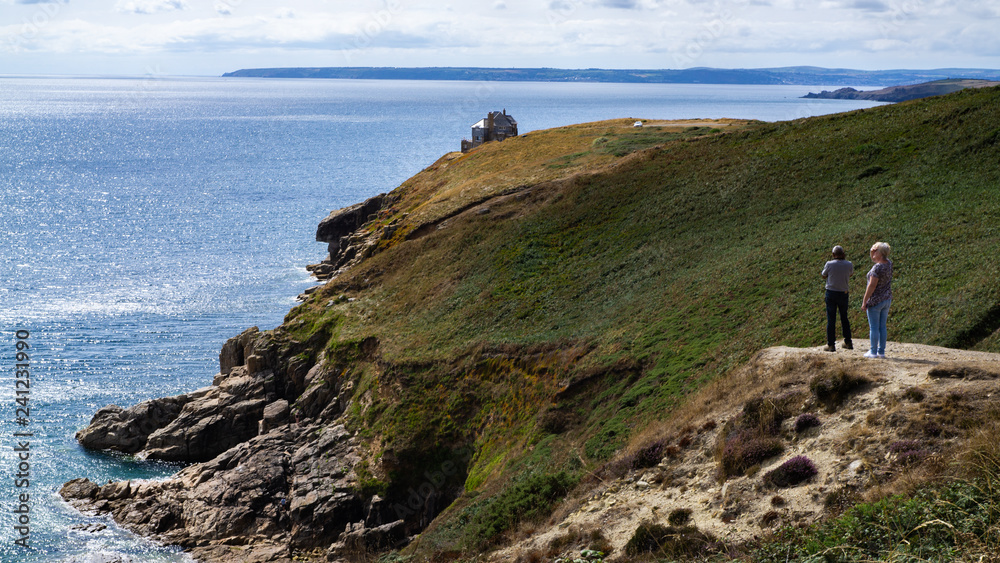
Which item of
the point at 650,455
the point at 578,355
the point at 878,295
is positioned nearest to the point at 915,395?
the point at 878,295

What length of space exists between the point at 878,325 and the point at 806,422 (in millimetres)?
3725

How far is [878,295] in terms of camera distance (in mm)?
19344

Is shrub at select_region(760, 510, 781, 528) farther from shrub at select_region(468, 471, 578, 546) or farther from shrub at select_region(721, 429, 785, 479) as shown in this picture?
shrub at select_region(468, 471, 578, 546)

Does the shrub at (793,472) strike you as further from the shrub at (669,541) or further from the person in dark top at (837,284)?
the person in dark top at (837,284)

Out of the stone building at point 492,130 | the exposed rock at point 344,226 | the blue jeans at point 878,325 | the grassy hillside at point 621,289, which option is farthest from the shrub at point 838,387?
the stone building at point 492,130

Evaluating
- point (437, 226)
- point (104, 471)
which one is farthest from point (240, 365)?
point (437, 226)

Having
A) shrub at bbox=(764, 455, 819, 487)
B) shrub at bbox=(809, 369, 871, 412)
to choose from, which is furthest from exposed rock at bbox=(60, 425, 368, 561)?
shrub at bbox=(809, 369, 871, 412)

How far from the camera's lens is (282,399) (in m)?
45.5

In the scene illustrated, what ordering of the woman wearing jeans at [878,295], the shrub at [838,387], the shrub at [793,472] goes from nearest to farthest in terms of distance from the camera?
the shrub at [793,472]
the shrub at [838,387]
the woman wearing jeans at [878,295]

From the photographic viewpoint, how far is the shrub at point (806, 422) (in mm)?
18000

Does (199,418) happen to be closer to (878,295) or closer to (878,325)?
(878,325)

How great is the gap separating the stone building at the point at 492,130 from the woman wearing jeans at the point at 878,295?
8429 cm

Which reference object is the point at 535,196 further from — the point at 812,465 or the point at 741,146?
the point at 812,465

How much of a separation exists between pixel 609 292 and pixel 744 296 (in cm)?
916
